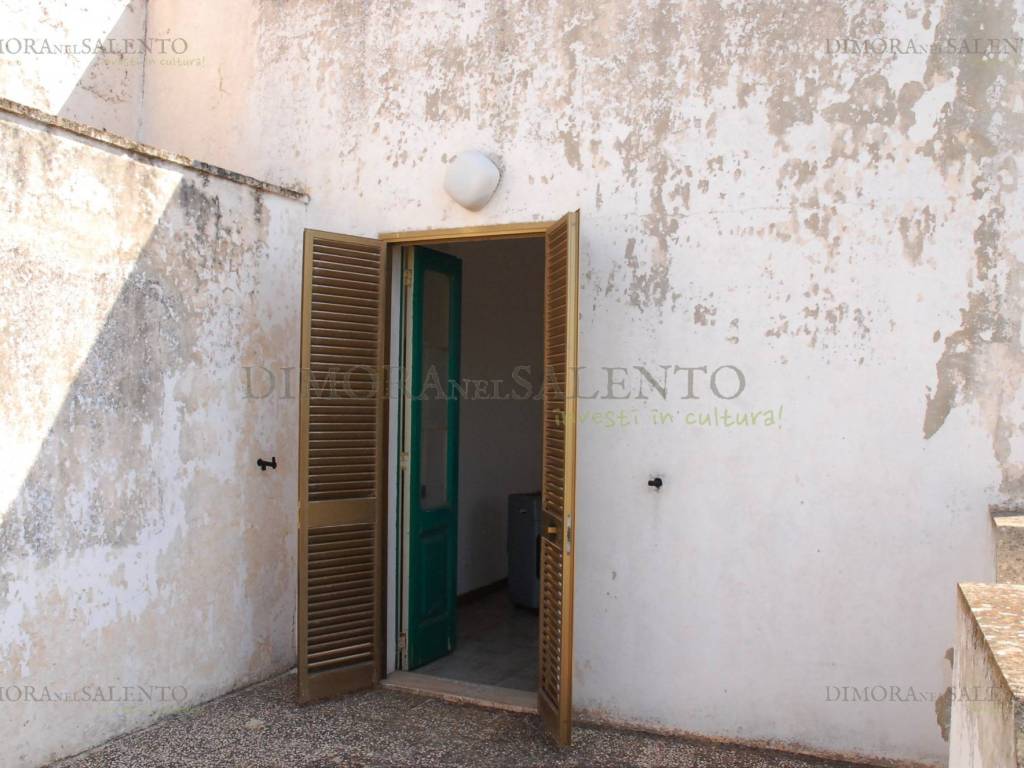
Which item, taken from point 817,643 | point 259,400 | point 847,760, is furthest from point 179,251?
point 847,760

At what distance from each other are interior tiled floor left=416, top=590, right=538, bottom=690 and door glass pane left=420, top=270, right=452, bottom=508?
99 centimetres

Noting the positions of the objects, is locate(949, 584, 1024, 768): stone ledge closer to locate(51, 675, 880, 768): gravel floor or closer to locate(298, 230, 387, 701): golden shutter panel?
locate(51, 675, 880, 768): gravel floor

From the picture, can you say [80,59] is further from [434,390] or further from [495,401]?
[495,401]

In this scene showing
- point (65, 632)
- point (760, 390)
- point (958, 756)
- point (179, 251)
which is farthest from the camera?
point (179, 251)

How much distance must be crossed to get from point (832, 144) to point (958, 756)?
8.76 feet

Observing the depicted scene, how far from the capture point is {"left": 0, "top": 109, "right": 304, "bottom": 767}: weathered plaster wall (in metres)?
3.46

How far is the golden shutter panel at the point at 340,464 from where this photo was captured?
4.36 meters

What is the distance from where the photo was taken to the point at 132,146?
3898 mm

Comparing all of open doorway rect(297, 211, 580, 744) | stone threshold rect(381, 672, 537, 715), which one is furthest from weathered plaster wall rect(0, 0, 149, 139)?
stone threshold rect(381, 672, 537, 715)

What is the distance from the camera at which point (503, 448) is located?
A: 23.6 ft

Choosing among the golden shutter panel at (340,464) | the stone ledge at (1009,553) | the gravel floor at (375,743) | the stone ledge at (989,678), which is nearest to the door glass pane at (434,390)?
the golden shutter panel at (340,464)

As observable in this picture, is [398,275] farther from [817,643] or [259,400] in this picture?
[817,643]

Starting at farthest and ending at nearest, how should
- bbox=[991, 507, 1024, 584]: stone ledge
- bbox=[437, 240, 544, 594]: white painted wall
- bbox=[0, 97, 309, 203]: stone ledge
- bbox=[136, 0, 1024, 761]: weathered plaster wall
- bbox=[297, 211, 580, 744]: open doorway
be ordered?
bbox=[437, 240, 544, 594]: white painted wall → bbox=[297, 211, 580, 744]: open doorway → bbox=[136, 0, 1024, 761]: weathered plaster wall → bbox=[0, 97, 309, 203]: stone ledge → bbox=[991, 507, 1024, 584]: stone ledge

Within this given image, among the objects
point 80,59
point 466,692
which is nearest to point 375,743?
point 466,692
